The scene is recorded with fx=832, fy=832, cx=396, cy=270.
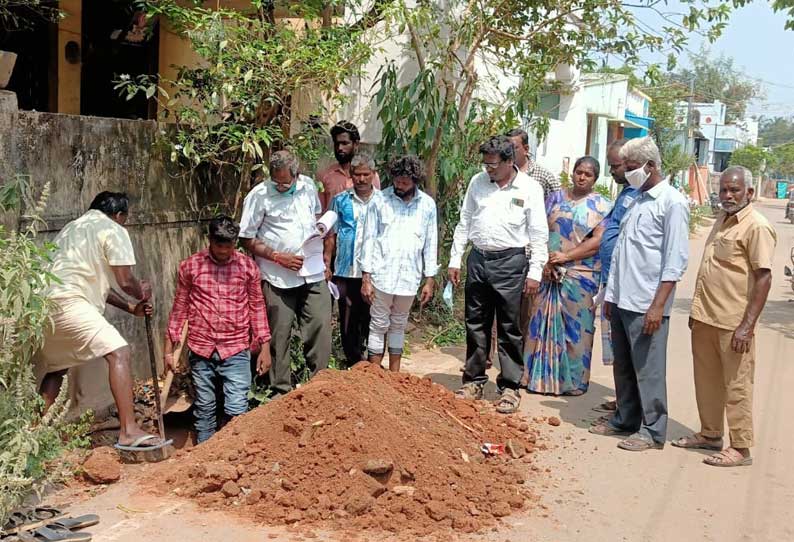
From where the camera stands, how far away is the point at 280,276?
229 inches

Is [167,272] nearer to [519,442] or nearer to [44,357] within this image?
[44,357]

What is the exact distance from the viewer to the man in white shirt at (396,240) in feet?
19.9

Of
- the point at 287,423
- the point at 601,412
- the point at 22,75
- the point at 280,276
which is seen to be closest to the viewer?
the point at 287,423

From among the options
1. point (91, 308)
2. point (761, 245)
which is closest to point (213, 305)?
point (91, 308)

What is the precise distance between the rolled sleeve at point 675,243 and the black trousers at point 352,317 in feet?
7.47

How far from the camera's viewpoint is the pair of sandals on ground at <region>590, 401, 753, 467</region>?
5156 millimetres

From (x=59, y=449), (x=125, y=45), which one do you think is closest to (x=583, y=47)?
(x=125, y=45)

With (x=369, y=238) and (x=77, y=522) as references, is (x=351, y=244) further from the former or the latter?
(x=77, y=522)

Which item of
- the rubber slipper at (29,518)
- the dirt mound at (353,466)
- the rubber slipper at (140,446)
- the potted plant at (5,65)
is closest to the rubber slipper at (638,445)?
the dirt mound at (353,466)

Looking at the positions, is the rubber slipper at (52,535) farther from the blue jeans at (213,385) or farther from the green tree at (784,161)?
the green tree at (784,161)

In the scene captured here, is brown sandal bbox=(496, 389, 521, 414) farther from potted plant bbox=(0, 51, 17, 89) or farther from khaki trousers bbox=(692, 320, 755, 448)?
potted plant bbox=(0, 51, 17, 89)

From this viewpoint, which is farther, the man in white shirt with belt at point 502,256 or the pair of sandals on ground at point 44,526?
the man in white shirt with belt at point 502,256

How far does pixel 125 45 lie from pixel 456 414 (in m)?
7.45

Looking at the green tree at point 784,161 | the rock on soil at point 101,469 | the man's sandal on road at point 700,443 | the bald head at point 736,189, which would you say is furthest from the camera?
the green tree at point 784,161
